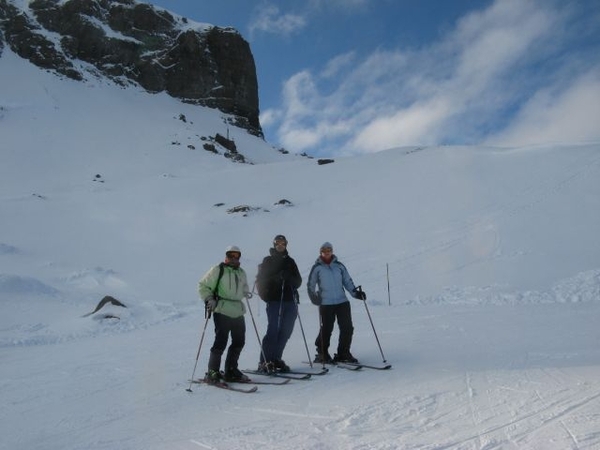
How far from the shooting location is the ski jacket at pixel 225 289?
645cm

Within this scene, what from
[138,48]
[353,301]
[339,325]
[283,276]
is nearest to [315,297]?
[339,325]

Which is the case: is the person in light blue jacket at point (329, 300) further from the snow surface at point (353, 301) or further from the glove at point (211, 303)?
the glove at point (211, 303)

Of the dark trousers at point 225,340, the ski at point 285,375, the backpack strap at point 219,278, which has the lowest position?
the ski at point 285,375

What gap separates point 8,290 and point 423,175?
1001 inches

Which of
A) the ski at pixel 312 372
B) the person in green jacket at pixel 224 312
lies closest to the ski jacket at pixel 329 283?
the ski at pixel 312 372

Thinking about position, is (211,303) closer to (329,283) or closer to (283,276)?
(283,276)

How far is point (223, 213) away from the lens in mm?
30734

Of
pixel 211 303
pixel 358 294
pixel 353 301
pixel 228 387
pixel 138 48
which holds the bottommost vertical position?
pixel 228 387

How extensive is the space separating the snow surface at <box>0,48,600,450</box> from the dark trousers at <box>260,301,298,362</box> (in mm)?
790

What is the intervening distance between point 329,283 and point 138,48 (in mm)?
90223

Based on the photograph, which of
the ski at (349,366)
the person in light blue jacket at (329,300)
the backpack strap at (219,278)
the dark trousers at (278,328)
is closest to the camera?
the backpack strap at (219,278)

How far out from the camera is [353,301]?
1473 centimetres

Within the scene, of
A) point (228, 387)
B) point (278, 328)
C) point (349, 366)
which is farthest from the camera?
point (278, 328)

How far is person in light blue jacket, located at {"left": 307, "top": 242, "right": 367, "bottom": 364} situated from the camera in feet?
24.2
